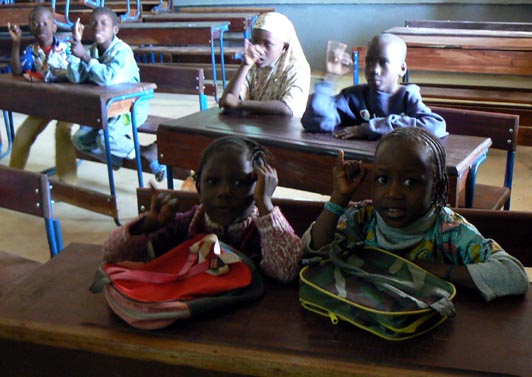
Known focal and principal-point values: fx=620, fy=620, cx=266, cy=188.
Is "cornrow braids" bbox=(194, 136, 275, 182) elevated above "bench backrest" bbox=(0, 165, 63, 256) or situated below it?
above

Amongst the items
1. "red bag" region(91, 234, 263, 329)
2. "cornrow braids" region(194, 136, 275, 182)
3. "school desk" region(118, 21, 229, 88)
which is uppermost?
"school desk" region(118, 21, 229, 88)

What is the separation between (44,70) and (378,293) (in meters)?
3.43

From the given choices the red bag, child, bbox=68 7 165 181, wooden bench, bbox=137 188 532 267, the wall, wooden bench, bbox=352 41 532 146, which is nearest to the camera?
the red bag

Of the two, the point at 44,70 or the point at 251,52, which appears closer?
the point at 251,52

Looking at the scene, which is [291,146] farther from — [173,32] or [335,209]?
[173,32]

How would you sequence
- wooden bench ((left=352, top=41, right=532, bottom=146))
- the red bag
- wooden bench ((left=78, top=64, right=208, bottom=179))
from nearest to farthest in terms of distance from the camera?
the red bag → wooden bench ((left=78, top=64, right=208, bottom=179)) → wooden bench ((left=352, top=41, right=532, bottom=146))

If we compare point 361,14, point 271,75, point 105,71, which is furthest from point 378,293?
point 361,14

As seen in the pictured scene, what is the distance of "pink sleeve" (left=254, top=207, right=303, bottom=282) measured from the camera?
1.25 metres

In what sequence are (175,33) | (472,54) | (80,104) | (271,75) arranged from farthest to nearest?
(175,33)
(472,54)
(80,104)
(271,75)

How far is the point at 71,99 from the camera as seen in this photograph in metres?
3.33

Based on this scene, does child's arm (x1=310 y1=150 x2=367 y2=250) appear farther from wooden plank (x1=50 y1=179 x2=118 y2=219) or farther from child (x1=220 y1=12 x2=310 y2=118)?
wooden plank (x1=50 y1=179 x2=118 y2=219)

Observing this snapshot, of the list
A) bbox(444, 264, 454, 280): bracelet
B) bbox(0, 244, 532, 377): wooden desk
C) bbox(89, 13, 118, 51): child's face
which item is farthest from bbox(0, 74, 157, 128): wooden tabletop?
bbox(444, 264, 454, 280): bracelet

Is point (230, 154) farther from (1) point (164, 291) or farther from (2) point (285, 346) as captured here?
(2) point (285, 346)

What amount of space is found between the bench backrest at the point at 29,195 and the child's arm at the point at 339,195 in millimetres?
1014
